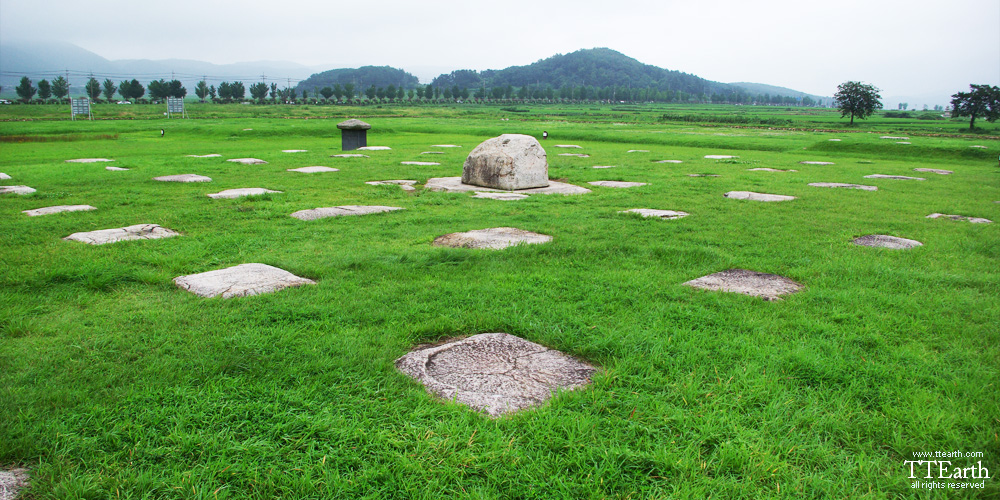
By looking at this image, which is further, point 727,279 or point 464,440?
point 727,279

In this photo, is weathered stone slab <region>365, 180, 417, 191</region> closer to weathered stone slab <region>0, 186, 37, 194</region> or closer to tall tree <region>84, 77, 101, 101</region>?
weathered stone slab <region>0, 186, 37, 194</region>

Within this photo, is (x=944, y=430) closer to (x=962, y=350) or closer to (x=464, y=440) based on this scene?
(x=962, y=350)

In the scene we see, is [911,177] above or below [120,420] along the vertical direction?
above

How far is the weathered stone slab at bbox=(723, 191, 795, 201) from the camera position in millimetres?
8912

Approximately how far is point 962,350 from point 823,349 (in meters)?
0.78

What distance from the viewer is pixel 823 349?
10.5 feet

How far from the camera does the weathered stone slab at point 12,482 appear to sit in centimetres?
192

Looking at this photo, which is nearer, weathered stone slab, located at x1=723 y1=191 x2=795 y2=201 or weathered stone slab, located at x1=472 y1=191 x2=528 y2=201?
weathered stone slab, located at x1=472 y1=191 x2=528 y2=201

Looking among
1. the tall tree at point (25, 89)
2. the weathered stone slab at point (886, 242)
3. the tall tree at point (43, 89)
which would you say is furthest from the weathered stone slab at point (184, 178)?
the tall tree at point (43, 89)

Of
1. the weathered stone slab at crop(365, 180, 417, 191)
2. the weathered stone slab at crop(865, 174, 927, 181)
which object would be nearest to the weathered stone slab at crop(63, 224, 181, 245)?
the weathered stone slab at crop(365, 180, 417, 191)

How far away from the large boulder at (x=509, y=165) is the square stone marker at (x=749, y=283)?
18.4ft

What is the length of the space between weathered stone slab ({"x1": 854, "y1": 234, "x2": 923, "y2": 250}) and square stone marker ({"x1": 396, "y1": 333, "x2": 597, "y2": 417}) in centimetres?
458

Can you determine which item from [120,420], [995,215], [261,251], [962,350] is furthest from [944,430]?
[995,215]

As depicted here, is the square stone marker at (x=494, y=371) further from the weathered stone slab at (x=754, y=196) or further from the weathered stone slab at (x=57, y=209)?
the weathered stone slab at (x=754, y=196)
